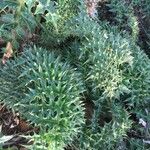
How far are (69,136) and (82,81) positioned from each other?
0.39m

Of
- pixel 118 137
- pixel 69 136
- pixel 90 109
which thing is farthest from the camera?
pixel 90 109

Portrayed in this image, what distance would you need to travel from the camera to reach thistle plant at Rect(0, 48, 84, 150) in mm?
2189

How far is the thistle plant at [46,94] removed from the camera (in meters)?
2.19

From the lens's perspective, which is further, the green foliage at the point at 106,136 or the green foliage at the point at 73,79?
the green foliage at the point at 106,136

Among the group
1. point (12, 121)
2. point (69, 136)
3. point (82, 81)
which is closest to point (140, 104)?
point (82, 81)

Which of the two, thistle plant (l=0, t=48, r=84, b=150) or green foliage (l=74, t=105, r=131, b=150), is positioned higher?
thistle plant (l=0, t=48, r=84, b=150)

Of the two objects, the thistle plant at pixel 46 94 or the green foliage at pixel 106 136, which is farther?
the green foliage at pixel 106 136

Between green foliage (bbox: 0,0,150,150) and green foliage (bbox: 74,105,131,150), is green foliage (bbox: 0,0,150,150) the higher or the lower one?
the higher one

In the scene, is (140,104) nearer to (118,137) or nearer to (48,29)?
(118,137)

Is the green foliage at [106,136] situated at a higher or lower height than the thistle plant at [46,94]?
lower

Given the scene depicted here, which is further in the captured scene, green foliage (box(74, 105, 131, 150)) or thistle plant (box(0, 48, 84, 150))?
green foliage (box(74, 105, 131, 150))

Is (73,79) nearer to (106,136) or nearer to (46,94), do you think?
(46,94)

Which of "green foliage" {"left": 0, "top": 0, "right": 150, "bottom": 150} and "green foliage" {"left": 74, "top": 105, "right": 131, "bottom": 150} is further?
"green foliage" {"left": 74, "top": 105, "right": 131, "bottom": 150}

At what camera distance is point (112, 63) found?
250cm
